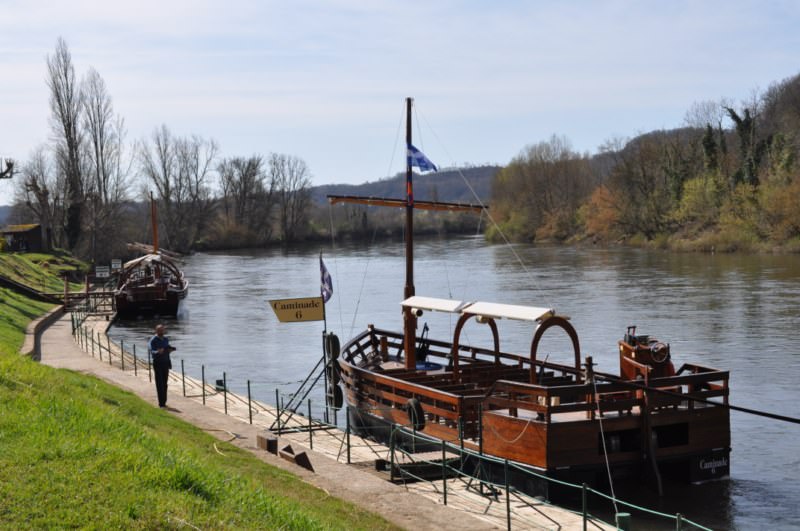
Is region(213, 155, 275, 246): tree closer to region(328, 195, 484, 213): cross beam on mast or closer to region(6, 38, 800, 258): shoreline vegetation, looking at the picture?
region(6, 38, 800, 258): shoreline vegetation

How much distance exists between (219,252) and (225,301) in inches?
2874

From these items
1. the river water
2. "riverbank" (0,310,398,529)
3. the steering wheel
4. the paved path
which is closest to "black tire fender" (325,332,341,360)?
the paved path

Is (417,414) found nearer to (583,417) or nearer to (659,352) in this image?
(583,417)

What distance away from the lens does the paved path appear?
1152 centimetres

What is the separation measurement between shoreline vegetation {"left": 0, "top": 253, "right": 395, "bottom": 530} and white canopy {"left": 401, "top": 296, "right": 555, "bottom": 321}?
5.65m

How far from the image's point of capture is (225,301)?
55.3 metres

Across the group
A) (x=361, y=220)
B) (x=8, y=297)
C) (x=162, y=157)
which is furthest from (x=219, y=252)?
(x=8, y=297)

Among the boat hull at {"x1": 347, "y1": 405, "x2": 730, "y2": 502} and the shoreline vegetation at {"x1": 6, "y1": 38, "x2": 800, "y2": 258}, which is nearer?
the boat hull at {"x1": 347, "y1": 405, "x2": 730, "y2": 502}

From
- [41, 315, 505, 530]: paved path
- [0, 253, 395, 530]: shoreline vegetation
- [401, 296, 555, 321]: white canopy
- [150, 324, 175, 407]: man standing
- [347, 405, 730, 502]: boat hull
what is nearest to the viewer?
[0, 253, 395, 530]: shoreline vegetation

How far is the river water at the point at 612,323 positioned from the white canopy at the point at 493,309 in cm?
339

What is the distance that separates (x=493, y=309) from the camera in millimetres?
17906

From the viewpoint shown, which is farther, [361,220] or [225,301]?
[361,220]

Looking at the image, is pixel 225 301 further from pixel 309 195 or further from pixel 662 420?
pixel 309 195

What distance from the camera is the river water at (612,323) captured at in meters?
18.2
